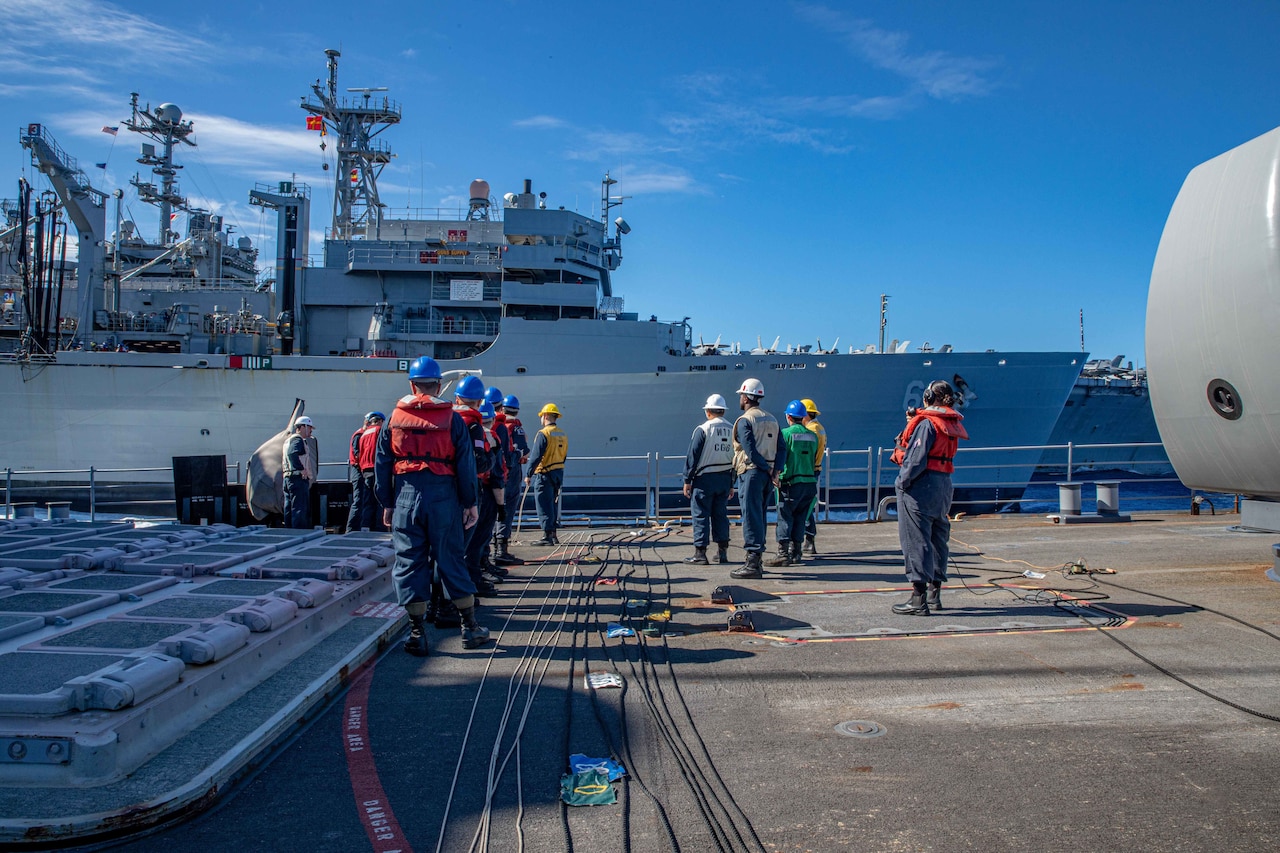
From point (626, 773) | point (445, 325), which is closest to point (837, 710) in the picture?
point (626, 773)

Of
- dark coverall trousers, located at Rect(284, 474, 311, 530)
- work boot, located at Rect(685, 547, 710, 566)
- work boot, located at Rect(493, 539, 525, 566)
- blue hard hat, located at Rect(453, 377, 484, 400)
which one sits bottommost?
work boot, located at Rect(493, 539, 525, 566)

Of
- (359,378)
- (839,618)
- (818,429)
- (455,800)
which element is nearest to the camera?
(455,800)

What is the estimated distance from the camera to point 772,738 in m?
2.83

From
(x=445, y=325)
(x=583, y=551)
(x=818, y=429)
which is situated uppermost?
(x=445, y=325)

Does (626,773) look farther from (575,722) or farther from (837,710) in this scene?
(837,710)

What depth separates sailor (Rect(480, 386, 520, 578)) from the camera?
20.5ft

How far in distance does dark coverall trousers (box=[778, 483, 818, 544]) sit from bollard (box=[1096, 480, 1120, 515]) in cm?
422

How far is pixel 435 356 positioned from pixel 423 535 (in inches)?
699

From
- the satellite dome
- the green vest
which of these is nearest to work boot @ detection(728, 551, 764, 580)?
the green vest

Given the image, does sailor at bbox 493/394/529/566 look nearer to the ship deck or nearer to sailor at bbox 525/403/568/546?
sailor at bbox 525/403/568/546

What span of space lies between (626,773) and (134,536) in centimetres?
483

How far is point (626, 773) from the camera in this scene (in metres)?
2.54

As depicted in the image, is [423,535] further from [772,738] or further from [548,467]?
[548,467]

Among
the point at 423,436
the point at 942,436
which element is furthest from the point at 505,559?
the point at 942,436
